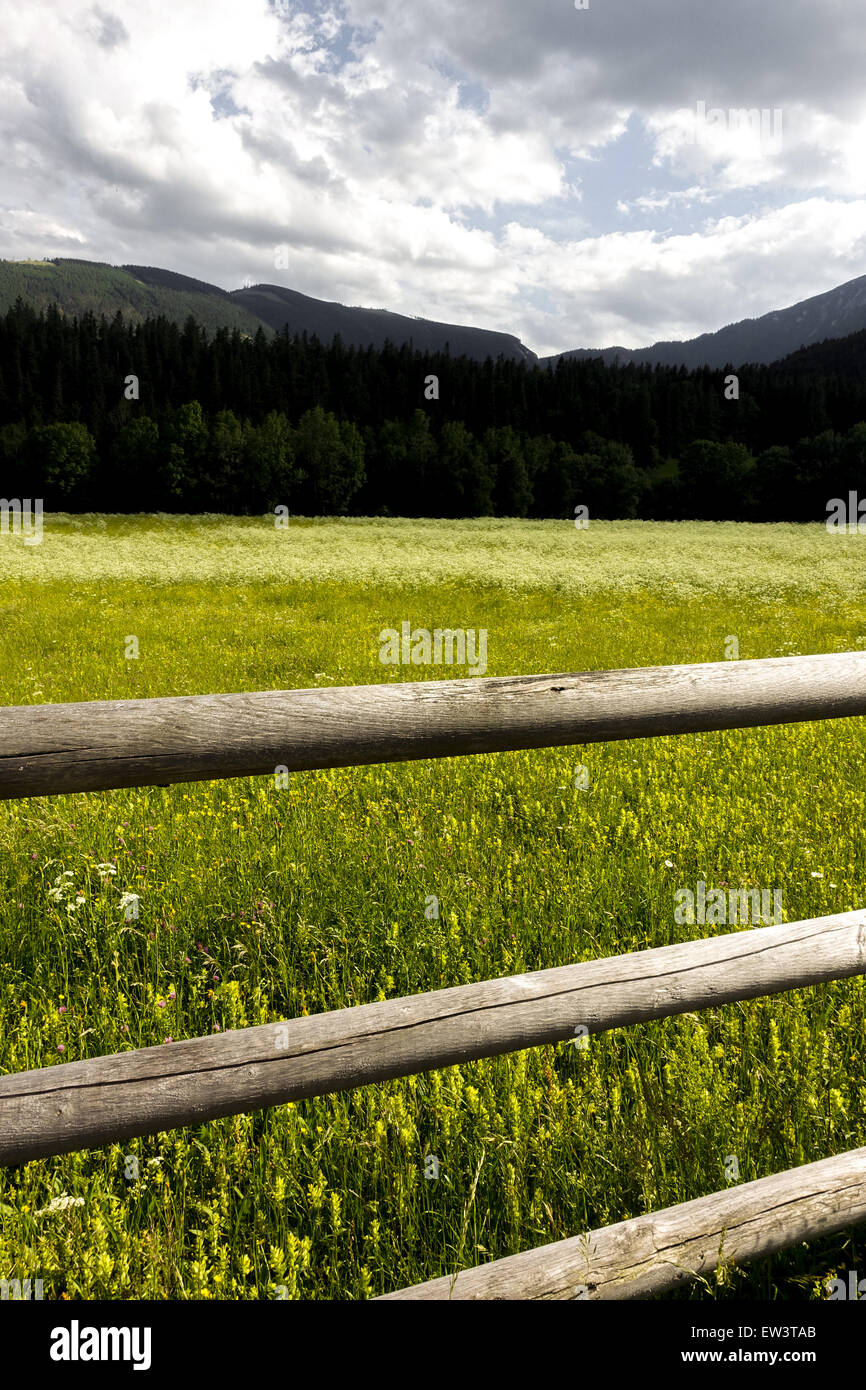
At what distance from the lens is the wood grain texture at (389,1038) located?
197cm

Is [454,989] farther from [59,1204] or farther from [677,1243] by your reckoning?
[59,1204]

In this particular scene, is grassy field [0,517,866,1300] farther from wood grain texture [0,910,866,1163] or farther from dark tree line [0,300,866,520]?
dark tree line [0,300,866,520]

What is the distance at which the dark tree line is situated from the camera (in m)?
92.8

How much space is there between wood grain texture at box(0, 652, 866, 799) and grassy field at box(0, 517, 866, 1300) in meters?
1.53

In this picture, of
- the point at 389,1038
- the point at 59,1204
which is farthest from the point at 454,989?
the point at 59,1204

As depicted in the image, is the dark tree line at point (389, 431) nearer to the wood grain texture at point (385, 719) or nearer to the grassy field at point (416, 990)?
the grassy field at point (416, 990)

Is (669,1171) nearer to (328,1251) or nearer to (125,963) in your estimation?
(328,1251)

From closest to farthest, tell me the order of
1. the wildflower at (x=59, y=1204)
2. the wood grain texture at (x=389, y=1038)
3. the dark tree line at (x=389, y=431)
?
the wood grain texture at (x=389, y=1038) → the wildflower at (x=59, y=1204) → the dark tree line at (x=389, y=431)

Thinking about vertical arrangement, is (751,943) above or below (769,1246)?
above

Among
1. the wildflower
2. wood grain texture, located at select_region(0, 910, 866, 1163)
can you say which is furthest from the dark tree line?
wood grain texture, located at select_region(0, 910, 866, 1163)

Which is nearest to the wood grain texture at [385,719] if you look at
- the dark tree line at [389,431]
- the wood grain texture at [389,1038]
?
the wood grain texture at [389,1038]

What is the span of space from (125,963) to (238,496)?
96.7 m
